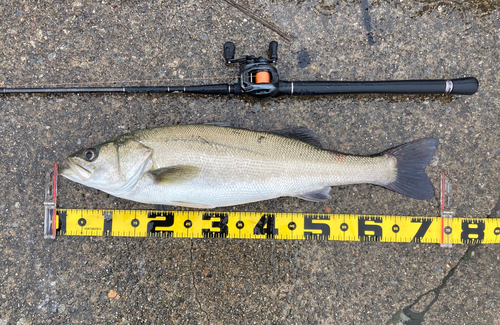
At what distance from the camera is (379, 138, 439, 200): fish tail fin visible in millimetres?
2811

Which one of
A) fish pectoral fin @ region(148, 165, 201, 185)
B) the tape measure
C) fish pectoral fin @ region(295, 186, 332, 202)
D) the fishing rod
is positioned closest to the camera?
fish pectoral fin @ region(148, 165, 201, 185)

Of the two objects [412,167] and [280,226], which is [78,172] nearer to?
[280,226]

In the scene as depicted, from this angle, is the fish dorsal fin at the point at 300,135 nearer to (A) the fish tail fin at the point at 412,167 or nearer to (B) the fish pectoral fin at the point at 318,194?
(B) the fish pectoral fin at the point at 318,194

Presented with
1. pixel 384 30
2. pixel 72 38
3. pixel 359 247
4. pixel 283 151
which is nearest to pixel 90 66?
pixel 72 38

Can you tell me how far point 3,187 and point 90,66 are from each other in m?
1.55

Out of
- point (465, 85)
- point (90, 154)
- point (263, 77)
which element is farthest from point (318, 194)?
point (90, 154)

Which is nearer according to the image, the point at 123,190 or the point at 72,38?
the point at 123,190

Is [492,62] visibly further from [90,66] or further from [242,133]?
[90,66]

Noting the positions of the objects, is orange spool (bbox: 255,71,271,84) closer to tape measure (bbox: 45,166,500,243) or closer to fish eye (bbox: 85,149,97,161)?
tape measure (bbox: 45,166,500,243)

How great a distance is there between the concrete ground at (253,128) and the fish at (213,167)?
18.0 inches

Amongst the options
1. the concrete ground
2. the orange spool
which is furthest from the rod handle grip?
the orange spool

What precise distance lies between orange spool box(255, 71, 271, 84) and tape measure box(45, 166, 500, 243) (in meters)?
1.34

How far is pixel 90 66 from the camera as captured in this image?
3.16 metres

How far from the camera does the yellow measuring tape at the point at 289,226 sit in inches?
120
